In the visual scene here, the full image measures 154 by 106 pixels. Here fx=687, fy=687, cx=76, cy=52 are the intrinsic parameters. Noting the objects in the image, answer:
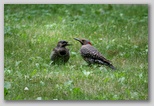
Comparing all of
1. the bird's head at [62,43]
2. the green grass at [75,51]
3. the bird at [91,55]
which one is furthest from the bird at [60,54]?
the bird at [91,55]

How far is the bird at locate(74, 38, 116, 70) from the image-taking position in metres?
8.94

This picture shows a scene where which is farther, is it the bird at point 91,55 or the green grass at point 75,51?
the bird at point 91,55

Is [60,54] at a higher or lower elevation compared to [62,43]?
lower

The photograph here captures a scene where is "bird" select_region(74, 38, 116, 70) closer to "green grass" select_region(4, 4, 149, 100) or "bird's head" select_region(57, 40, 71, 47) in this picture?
"green grass" select_region(4, 4, 149, 100)

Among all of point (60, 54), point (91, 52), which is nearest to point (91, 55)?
point (91, 52)

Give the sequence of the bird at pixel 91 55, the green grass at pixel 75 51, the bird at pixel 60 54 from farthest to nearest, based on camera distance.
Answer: the bird at pixel 60 54 < the bird at pixel 91 55 < the green grass at pixel 75 51

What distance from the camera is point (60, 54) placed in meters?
9.14

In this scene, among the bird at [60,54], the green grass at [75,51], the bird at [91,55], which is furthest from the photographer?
the bird at [60,54]

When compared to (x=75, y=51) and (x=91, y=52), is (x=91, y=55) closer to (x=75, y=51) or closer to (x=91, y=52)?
(x=91, y=52)

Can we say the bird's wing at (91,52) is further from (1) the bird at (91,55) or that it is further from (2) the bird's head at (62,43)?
(2) the bird's head at (62,43)

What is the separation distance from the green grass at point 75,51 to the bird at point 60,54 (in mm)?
102

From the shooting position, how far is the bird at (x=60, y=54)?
914 cm

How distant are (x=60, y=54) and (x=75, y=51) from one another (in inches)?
15.7

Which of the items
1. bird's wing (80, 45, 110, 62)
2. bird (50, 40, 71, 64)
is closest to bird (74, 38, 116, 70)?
bird's wing (80, 45, 110, 62)
